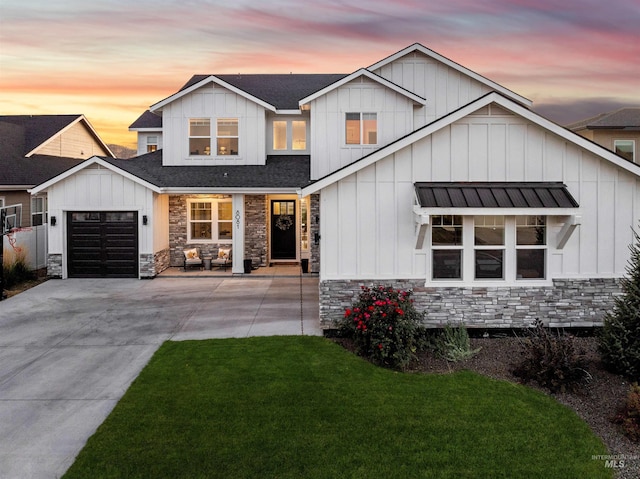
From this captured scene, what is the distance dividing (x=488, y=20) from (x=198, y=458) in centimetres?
1813

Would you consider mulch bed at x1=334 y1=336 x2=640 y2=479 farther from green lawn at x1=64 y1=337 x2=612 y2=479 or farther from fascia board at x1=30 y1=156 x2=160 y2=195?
fascia board at x1=30 y1=156 x2=160 y2=195

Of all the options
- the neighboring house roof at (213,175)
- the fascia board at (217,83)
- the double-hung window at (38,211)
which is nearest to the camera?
the neighboring house roof at (213,175)

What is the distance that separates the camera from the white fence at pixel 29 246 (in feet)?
52.1

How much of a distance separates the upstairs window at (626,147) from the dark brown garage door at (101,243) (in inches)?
1086

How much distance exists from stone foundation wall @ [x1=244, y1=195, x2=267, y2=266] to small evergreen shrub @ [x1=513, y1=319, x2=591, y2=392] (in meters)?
12.4

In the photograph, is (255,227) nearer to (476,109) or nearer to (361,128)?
(361,128)

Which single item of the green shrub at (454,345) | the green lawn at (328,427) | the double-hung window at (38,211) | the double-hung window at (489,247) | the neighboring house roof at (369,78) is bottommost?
the green lawn at (328,427)

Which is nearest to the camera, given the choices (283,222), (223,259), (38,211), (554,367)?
(554,367)

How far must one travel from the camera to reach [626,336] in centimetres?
781

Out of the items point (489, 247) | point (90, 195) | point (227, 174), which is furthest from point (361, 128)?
point (90, 195)

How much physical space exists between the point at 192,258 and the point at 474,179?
39.0ft

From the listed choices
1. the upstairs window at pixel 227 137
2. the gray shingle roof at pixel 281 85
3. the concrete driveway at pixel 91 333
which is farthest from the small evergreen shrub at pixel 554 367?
the gray shingle roof at pixel 281 85

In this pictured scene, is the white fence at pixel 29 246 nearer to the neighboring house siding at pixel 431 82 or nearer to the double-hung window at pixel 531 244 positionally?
the neighboring house siding at pixel 431 82

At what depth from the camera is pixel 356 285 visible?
1009cm
